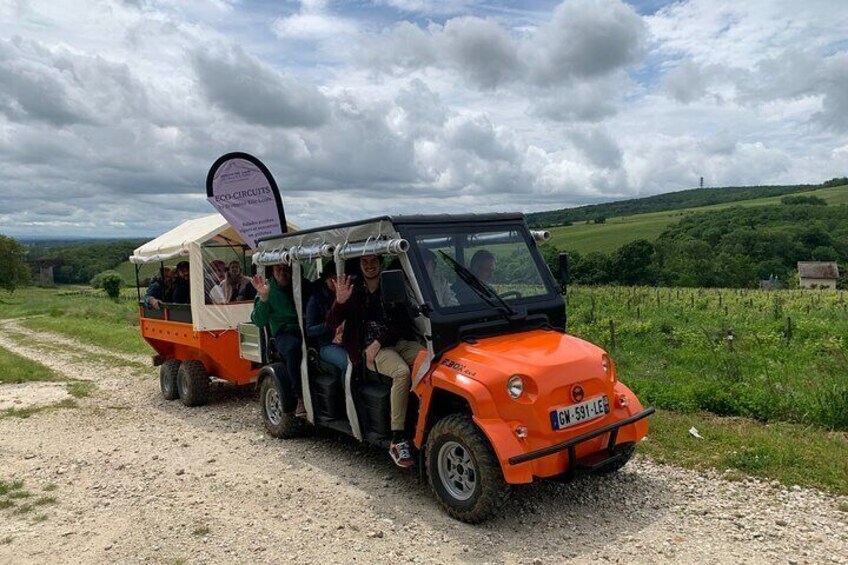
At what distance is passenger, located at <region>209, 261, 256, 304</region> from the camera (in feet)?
31.2

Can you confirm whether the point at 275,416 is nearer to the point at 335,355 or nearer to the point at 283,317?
the point at 283,317

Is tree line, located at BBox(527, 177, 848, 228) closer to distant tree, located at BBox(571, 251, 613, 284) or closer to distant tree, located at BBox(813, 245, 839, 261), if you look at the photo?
distant tree, located at BBox(813, 245, 839, 261)

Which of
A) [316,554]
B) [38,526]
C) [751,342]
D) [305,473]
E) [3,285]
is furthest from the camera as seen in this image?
A: [3,285]

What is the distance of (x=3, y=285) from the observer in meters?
61.0

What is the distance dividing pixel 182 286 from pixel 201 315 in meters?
1.14

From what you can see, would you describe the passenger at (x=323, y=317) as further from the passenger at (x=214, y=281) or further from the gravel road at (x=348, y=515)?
the passenger at (x=214, y=281)

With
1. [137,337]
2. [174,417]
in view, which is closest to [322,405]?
[174,417]

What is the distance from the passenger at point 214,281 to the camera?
939 cm

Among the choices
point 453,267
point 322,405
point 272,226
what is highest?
point 272,226

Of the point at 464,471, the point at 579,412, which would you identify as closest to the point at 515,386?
the point at 579,412

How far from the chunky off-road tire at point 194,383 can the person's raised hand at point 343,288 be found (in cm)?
468

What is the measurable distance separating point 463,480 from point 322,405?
2371 mm

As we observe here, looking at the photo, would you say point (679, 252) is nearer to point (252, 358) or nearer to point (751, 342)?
point (751, 342)

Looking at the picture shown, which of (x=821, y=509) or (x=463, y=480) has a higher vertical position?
(x=463, y=480)
